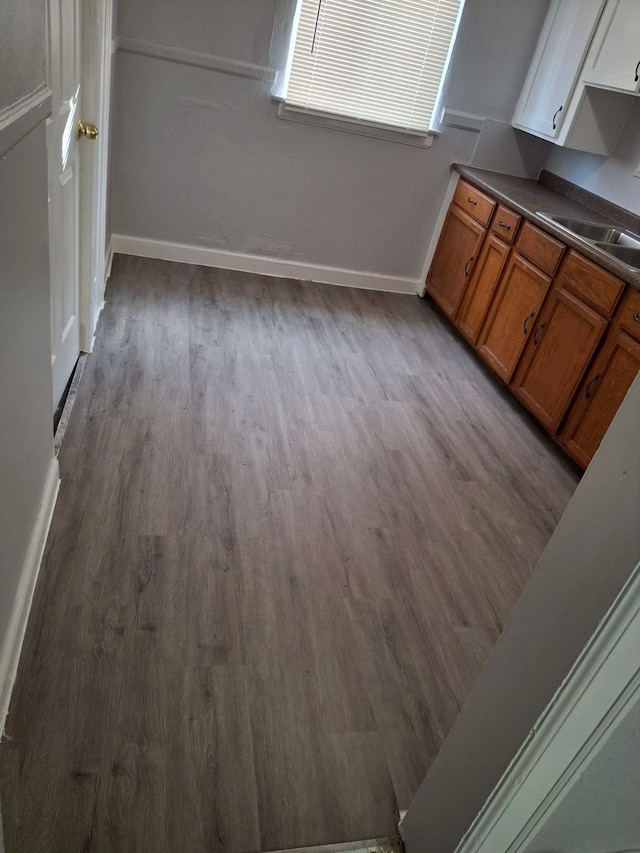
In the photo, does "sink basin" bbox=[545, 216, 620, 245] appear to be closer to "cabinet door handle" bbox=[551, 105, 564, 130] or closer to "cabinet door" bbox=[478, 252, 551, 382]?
"cabinet door" bbox=[478, 252, 551, 382]

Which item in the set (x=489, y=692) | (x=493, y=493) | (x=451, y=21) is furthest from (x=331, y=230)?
(x=489, y=692)

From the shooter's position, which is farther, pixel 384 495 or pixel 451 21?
pixel 451 21

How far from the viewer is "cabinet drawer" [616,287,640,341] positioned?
258 centimetres

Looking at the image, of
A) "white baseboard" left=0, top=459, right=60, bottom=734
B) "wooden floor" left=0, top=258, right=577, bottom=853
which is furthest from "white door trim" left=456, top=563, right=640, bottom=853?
"white baseboard" left=0, top=459, right=60, bottom=734

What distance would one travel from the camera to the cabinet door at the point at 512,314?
3252 mm

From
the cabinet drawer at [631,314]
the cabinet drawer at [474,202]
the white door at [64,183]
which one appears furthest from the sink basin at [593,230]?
the white door at [64,183]

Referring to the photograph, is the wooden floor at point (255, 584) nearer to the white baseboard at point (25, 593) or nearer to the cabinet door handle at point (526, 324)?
the white baseboard at point (25, 593)

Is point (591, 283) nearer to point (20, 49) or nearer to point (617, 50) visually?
point (617, 50)

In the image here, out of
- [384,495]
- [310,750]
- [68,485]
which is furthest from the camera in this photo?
[384,495]

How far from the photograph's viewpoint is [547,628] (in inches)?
39.9

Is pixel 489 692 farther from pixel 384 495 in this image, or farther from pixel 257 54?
pixel 257 54

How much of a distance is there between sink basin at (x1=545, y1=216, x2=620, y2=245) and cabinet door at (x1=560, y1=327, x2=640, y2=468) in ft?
3.16

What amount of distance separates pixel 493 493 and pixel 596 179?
2.19m

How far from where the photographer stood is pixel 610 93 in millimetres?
3414
